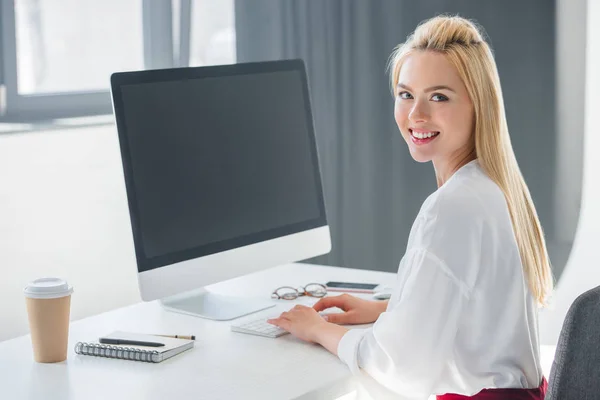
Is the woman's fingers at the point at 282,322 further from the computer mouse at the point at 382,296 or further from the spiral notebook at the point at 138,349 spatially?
the computer mouse at the point at 382,296

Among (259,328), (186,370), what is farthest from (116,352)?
(259,328)

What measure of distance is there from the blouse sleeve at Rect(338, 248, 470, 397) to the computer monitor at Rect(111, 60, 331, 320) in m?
0.52

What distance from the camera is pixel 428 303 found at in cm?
150

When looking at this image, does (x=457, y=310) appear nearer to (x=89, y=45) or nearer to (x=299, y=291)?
(x=299, y=291)

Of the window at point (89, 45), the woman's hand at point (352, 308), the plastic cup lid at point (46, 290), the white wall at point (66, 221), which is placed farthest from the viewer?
the window at point (89, 45)

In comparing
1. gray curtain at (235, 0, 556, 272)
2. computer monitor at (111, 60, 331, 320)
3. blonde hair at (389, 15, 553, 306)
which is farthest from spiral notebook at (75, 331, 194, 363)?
gray curtain at (235, 0, 556, 272)

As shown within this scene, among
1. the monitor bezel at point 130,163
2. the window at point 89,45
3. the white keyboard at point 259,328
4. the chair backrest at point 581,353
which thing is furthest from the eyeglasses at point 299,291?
the window at point 89,45

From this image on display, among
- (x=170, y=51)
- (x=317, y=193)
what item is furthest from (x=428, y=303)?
(x=170, y=51)

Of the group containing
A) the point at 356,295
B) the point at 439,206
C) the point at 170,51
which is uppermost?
the point at 170,51

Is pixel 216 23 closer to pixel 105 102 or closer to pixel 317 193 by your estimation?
pixel 105 102

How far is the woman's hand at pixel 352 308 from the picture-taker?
190cm

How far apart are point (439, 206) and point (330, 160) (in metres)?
2.02

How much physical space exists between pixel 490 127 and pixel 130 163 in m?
0.71

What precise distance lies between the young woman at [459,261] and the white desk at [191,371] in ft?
0.22
